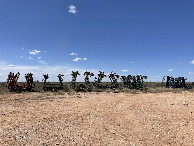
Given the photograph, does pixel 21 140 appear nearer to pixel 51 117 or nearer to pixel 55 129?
pixel 55 129

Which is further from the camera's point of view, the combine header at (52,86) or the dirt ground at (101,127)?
the combine header at (52,86)

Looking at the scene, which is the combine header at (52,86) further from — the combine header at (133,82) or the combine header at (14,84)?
the combine header at (133,82)

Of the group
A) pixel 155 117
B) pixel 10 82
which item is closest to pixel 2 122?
pixel 155 117

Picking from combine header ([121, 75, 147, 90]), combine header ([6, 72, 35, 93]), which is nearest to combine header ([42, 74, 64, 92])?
combine header ([6, 72, 35, 93])

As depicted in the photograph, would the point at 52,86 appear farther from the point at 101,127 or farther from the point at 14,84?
the point at 101,127

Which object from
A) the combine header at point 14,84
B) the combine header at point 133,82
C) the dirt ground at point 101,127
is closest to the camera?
the dirt ground at point 101,127

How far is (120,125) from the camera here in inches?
364

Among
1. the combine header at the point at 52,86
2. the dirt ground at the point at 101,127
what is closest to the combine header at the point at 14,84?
the combine header at the point at 52,86

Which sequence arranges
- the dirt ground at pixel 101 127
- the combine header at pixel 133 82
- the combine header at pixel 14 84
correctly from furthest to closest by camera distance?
the combine header at pixel 133 82 → the combine header at pixel 14 84 → the dirt ground at pixel 101 127

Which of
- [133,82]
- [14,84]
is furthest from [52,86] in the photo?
[133,82]

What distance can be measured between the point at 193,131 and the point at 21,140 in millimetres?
7917

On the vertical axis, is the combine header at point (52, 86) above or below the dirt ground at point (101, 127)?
above

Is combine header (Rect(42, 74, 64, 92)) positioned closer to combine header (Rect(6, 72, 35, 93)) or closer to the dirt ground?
Result: combine header (Rect(6, 72, 35, 93))

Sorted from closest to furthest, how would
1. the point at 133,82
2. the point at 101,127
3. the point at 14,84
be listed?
1. the point at 101,127
2. the point at 14,84
3. the point at 133,82
